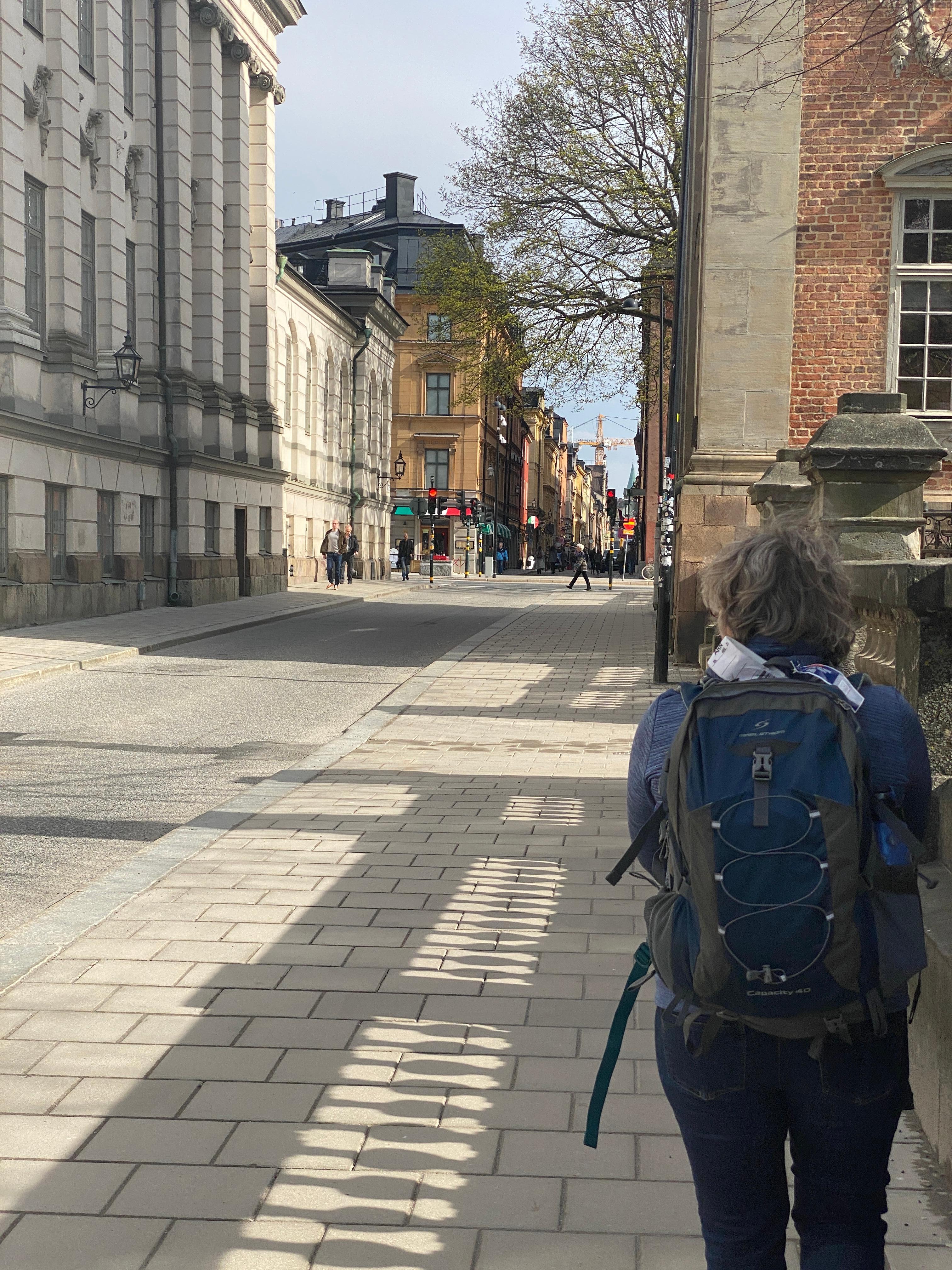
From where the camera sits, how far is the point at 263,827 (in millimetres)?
7094

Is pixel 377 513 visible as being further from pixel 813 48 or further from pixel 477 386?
pixel 813 48

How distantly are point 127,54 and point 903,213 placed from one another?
1853cm

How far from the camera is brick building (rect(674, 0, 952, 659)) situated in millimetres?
14883

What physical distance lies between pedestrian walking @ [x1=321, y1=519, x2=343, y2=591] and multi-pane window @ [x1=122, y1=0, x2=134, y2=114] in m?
13.6

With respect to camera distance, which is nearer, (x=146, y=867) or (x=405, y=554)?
(x=146, y=867)

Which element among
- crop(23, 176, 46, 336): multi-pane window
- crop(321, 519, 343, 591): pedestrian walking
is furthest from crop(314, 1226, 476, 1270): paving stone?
crop(321, 519, 343, 591): pedestrian walking

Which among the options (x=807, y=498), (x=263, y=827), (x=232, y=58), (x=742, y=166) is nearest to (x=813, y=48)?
(x=742, y=166)

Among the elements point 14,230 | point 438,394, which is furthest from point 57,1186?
point 438,394

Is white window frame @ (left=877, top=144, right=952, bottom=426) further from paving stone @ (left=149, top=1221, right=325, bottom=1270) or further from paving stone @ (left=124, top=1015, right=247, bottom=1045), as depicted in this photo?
paving stone @ (left=149, top=1221, right=325, bottom=1270)

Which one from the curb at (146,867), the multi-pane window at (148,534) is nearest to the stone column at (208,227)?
the multi-pane window at (148,534)

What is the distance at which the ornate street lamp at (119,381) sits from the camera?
23.7m

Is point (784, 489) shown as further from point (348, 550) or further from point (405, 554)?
point (405, 554)

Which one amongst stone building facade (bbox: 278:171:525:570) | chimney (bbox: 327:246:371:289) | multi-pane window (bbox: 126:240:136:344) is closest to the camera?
multi-pane window (bbox: 126:240:136:344)

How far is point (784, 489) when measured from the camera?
35.1 ft
